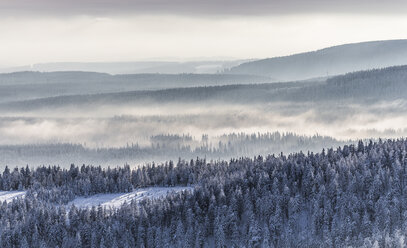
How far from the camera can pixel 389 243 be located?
199500 millimetres

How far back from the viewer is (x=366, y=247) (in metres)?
200

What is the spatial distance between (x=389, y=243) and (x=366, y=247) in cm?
674
